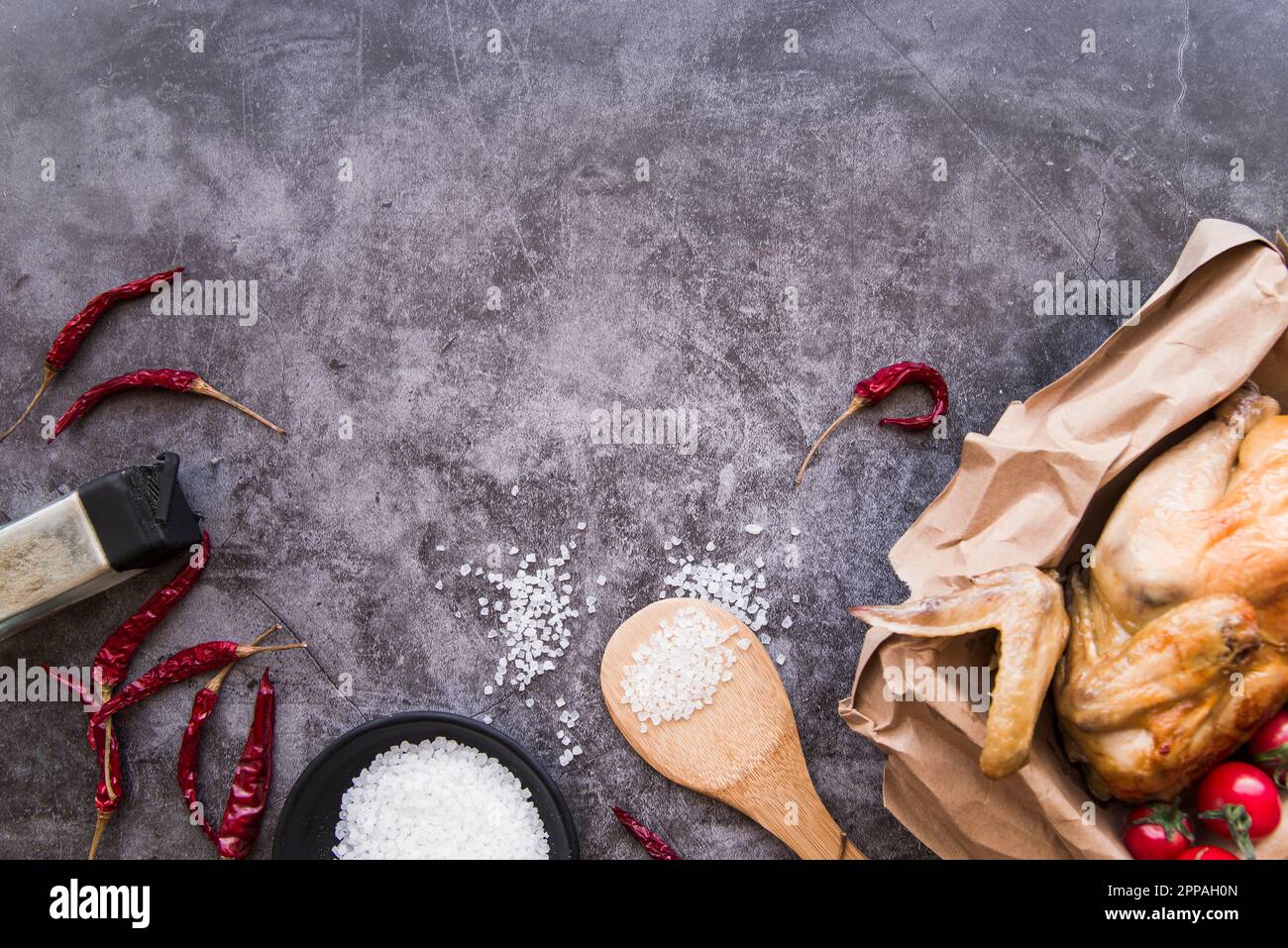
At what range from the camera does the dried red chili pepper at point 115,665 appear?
9.12 feet

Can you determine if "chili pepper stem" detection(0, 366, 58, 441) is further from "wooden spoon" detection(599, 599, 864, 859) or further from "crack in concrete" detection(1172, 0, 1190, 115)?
"crack in concrete" detection(1172, 0, 1190, 115)

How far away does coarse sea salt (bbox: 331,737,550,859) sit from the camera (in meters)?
2.66

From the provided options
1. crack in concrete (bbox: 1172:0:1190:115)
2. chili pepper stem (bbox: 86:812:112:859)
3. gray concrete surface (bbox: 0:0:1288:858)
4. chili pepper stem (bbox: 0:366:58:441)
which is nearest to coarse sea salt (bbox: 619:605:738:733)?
gray concrete surface (bbox: 0:0:1288:858)

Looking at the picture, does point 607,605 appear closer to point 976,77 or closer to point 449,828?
point 449,828

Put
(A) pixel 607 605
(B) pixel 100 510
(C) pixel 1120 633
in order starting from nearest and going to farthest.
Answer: (C) pixel 1120 633 → (B) pixel 100 510 → (A) pixel 607 605

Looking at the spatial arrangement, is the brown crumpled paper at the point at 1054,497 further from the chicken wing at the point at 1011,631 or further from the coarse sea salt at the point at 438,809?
the coarse sea salt at the point at 438,809

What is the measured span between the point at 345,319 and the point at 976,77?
203cm

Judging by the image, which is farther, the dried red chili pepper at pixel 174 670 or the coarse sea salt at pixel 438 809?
the dried red chili pepper at pixel 174 670

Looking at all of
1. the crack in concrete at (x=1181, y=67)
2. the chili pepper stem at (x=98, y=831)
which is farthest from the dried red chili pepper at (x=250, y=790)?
the crack in concrete at (x=1181, y=67)

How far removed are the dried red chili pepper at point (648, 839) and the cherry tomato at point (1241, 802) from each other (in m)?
1.35

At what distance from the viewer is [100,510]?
104 inches

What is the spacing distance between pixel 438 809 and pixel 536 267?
5.19 ft
